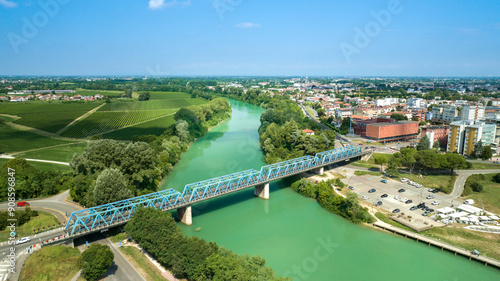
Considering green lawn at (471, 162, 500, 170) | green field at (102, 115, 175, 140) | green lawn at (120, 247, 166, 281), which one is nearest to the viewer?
green lawn at (120, 247, 166, 281)

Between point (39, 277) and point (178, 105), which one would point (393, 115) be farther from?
point (39, 277)

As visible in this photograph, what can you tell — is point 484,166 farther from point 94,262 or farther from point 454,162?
point 94,262

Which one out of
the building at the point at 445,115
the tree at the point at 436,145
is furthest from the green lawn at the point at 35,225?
the building at the point at 445,115

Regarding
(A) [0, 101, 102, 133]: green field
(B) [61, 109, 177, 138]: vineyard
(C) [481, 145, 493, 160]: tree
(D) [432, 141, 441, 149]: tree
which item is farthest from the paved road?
(A) [0, 101, 102, 133]: green field

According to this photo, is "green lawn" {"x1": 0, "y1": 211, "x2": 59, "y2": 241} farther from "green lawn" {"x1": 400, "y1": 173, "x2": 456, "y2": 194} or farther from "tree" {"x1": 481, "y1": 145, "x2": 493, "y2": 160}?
"tree" {"x1": 481, "y1": 145, "x2": 493, "y2": 160}

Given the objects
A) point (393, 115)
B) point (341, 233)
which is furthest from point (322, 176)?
point (393, 115)
